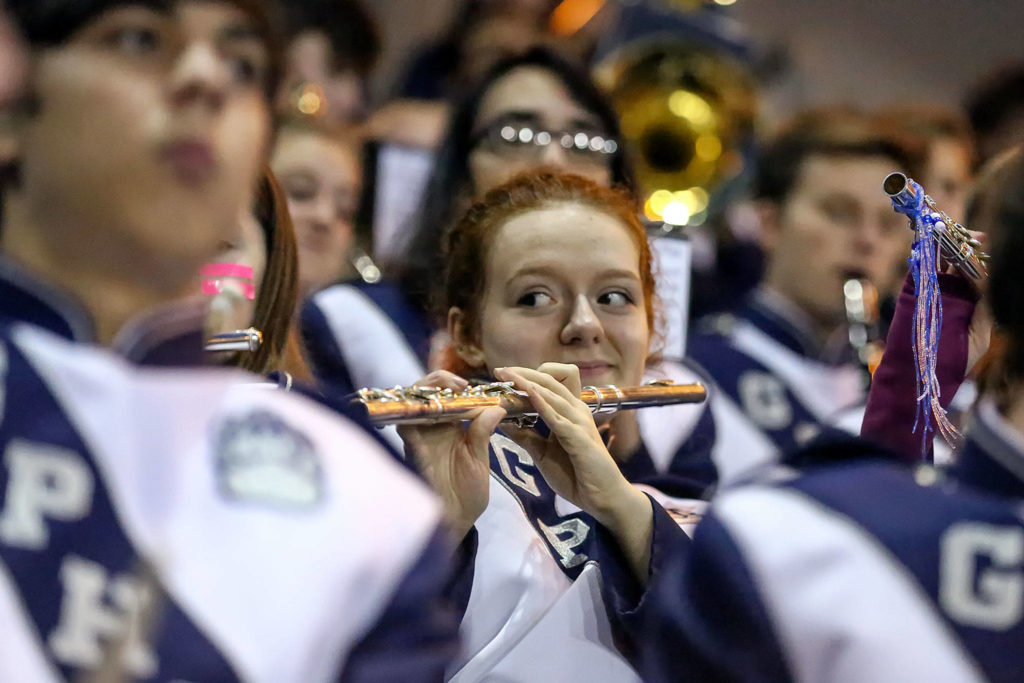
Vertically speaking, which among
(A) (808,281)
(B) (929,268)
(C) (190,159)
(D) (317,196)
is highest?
(C) (190,159)

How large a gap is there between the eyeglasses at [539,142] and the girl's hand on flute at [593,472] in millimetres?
907

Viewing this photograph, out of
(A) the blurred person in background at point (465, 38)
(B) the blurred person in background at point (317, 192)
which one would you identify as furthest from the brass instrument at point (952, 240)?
(A) the blurred person in background at point (465, 38)

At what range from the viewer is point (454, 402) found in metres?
→ 1.36

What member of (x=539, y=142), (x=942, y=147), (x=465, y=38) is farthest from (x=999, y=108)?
(x=539, y=142)

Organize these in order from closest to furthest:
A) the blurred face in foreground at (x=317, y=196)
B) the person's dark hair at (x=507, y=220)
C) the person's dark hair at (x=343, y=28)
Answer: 1. the person's dark hair at (x=507, y=220)
2. the blurred face in foreground at (x=317, y=196)
3. the person's dark hair at (x=343, y=28)

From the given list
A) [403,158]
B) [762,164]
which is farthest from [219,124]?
[762,164]

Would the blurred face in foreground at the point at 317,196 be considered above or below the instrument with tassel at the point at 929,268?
below

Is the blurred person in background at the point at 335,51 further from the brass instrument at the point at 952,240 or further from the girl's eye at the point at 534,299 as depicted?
the brass instrument at the point at 952,240

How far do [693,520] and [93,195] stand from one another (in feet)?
2.85

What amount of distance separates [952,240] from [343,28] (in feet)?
7.84

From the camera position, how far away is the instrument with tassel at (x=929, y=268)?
1372 mm

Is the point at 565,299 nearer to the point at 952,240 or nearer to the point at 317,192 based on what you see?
the point at 952,240

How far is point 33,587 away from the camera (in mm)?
805

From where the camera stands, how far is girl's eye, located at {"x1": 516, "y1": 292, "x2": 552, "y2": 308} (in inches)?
61.8
